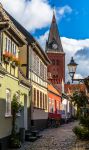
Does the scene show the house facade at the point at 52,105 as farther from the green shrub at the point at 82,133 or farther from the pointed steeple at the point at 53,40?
the pointed steeple at the point at 53,40

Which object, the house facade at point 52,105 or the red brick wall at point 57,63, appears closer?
the house facade at point 52,105

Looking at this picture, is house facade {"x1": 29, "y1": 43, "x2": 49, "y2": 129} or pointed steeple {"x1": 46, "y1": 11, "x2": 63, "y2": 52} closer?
house facade {"x1": 29, "y1": 43, "x2": 49, "y2": 129}

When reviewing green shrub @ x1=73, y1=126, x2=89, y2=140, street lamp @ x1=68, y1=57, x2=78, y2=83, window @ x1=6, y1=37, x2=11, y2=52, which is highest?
window @ x1=6, y1=37, x2=11, y2=52

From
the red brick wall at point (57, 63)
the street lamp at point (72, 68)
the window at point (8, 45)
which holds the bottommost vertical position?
the street lamp at point (72, 68)

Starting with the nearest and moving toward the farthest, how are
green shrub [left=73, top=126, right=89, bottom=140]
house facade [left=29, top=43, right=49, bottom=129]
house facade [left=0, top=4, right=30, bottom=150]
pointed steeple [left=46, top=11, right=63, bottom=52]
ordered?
house facade [left=0, top=4, right=30, bottom=150]
green shrub [left=73, top=126, right=89, bottom=140]
house facade [left=29, top=43, right=49, bottom=129]
pointed steeple [left=46, top=11, right=63, bottom=52]

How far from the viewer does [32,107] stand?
28.5 meters

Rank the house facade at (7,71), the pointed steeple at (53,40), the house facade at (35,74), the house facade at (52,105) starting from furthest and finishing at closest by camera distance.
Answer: the pointed steeple at (53,40) → the house facade at (52,105) → the house facade at (35,74) → the house facade at (7,71)

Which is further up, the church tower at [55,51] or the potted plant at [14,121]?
the church tower at [55,51]

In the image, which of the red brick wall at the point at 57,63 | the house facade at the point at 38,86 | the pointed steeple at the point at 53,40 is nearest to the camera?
the house facade at the point at 38,86

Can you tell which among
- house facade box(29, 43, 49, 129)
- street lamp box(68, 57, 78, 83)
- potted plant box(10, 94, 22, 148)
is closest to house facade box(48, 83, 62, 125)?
house facade box(29, 43, 49, 129)

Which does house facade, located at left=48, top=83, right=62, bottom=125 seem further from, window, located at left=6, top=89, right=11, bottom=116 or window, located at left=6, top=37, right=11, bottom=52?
window, located at left=6, top=37, right=11, bottom=52

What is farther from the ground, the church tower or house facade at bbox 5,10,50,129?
the church tower

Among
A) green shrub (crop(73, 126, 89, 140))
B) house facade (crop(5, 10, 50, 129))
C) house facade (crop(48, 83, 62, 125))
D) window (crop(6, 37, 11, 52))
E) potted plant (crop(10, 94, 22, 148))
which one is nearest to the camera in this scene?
window (crop(6, 37, 11, 52))

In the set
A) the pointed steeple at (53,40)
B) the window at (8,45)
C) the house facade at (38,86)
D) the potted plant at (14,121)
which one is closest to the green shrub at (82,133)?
the potted plant at (14,121)
